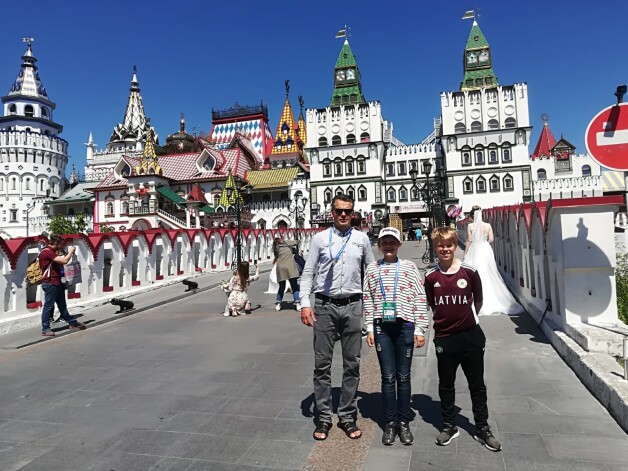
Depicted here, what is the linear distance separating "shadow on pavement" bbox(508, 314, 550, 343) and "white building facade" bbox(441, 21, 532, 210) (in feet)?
132

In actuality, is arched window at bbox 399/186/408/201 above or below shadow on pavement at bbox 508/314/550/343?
above

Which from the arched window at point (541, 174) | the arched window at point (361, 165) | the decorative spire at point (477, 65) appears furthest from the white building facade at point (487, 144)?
the arched window at point (361, 165)

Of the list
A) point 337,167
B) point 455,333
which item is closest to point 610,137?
point 455,333

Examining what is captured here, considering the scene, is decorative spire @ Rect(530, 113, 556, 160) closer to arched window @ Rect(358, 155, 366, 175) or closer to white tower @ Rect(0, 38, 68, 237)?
arched window @ Rect(358, 155, 366, 175)

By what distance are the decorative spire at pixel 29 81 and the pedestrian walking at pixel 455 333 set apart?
3047 inches

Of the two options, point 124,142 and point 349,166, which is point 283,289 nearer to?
point 349,166

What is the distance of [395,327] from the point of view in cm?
337

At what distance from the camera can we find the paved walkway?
3.12 meters

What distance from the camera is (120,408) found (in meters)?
4.21

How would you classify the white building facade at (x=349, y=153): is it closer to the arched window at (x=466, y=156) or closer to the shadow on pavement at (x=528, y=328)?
the arched window at (x=466, y=156)

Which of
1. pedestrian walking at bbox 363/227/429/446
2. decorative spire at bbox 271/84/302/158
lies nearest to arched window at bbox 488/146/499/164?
decorative spire at bbox 271/84/302/158

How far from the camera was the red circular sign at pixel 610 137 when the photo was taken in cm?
393

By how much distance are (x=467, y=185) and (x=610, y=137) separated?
146 ft

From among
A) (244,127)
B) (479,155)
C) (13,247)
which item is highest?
(244,127)
